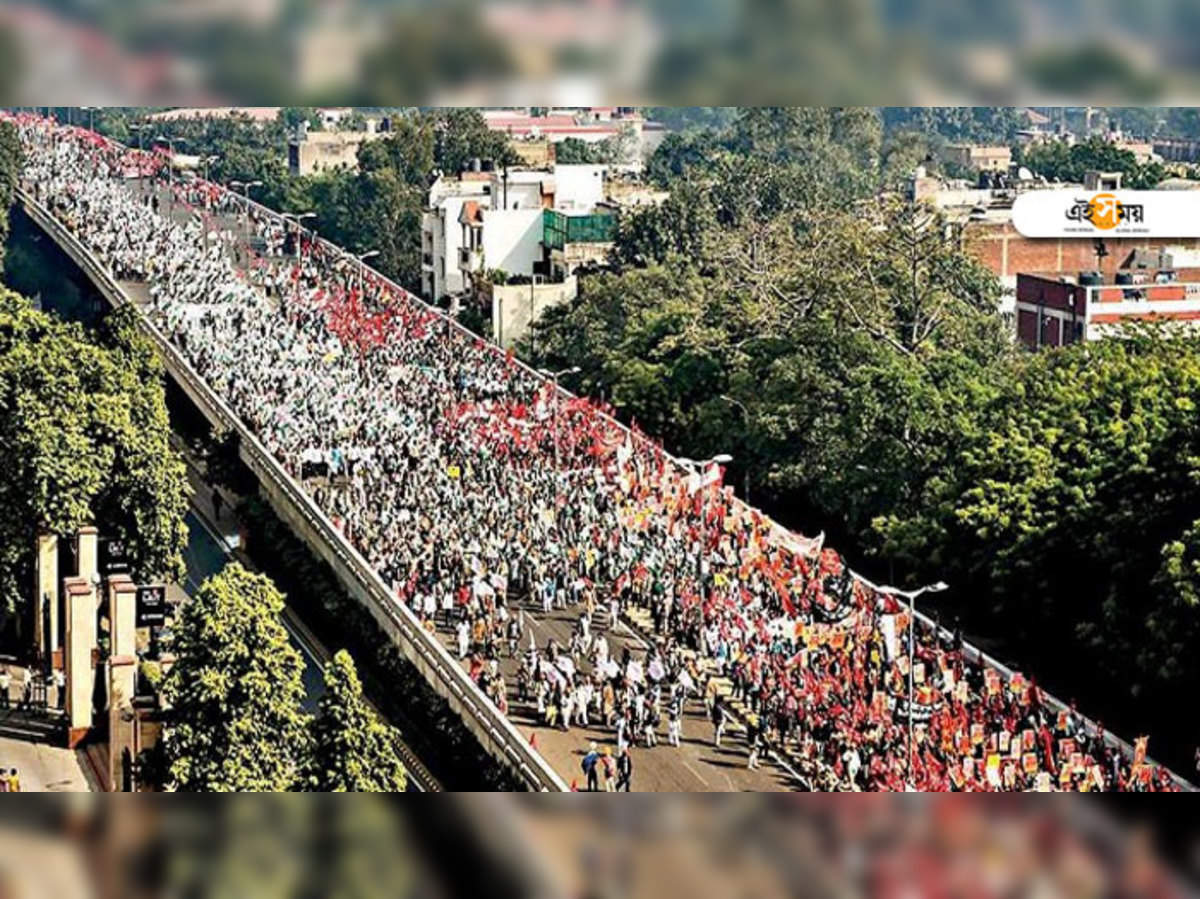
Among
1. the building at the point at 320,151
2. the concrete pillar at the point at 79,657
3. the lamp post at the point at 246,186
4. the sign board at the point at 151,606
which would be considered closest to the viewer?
the concrete pillar at the point at 79,657

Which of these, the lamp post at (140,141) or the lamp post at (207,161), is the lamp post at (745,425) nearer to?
the lamp post at (140,141)

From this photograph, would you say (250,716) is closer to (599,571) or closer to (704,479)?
(599,571)

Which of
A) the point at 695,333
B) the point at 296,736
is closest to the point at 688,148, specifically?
the point at 695,333

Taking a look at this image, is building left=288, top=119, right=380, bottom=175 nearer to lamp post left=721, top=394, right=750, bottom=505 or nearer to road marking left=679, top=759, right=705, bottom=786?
lamp post left=721, top=394, right=750, bottom=505

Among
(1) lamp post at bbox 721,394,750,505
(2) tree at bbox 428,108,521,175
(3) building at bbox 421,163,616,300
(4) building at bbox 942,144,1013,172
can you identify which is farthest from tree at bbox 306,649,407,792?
(4) building at bbox 942,144,1013,172

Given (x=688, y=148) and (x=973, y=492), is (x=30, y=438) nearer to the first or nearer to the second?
(x=973, y=492)

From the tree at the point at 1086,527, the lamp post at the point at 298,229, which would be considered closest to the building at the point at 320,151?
the lamp post at the point at 298,229
